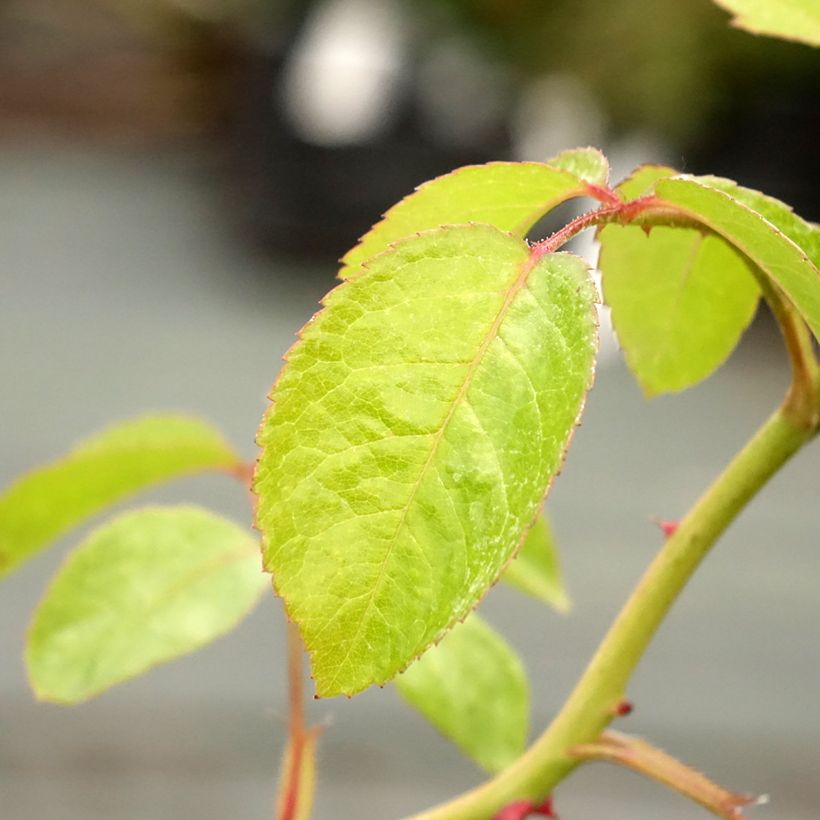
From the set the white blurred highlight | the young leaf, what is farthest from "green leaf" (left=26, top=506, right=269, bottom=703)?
the white blurred highlight

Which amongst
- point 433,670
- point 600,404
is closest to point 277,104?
point 600,404

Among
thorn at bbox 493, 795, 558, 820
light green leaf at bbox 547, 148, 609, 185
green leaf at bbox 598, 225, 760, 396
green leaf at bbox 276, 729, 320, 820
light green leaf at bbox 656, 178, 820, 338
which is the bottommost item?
green leaf at bbox 276, 729, 320, 820

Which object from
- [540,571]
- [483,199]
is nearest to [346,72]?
[540,571]

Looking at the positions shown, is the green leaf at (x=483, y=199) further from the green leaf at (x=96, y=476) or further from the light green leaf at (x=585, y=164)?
the green leaf at (x=96, y=476)

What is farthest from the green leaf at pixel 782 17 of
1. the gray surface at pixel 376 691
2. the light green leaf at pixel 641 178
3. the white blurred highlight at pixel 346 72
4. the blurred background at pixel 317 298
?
the white blurred highlight at pixel 346 72

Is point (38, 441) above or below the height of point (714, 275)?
below

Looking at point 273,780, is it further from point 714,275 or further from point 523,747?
point 714,275

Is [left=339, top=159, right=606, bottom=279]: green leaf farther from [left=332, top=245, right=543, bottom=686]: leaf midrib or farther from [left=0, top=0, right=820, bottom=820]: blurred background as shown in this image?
[left=0, top=0, right=820, bottom=820]: blurred background
